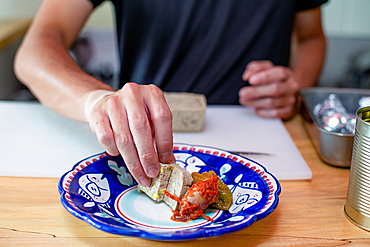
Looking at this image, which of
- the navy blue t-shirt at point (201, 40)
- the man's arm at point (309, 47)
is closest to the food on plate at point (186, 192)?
the navy blue t-shirt at point (201, 40)

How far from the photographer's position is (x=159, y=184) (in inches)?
27.3

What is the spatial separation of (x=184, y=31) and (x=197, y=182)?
2.94ft

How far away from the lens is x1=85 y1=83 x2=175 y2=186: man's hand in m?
0.68

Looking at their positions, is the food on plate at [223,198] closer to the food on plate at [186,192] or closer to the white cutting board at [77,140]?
the food on plate at [186,192]

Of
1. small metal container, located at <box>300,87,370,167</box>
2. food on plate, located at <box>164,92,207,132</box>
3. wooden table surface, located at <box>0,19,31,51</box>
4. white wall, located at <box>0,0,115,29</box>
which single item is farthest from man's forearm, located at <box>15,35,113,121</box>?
white wall, located at <box>0,0,115,29</box>

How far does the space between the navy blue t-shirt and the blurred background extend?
138cm

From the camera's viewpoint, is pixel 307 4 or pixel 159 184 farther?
pixel 307 4

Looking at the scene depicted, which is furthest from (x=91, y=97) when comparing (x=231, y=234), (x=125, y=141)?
(x=231, y=234)

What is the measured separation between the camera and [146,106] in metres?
0.73

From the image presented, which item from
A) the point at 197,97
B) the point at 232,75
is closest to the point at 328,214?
the point at 197,97

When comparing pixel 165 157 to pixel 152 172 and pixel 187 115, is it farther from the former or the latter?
pixel 187 115

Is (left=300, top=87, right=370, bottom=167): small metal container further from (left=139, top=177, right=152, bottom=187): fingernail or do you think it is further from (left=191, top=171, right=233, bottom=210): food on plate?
(left=139, top=177, right=152, bottom=187): fingernail

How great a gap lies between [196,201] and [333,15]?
2.62 meters

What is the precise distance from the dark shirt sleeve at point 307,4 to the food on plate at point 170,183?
1162mm
